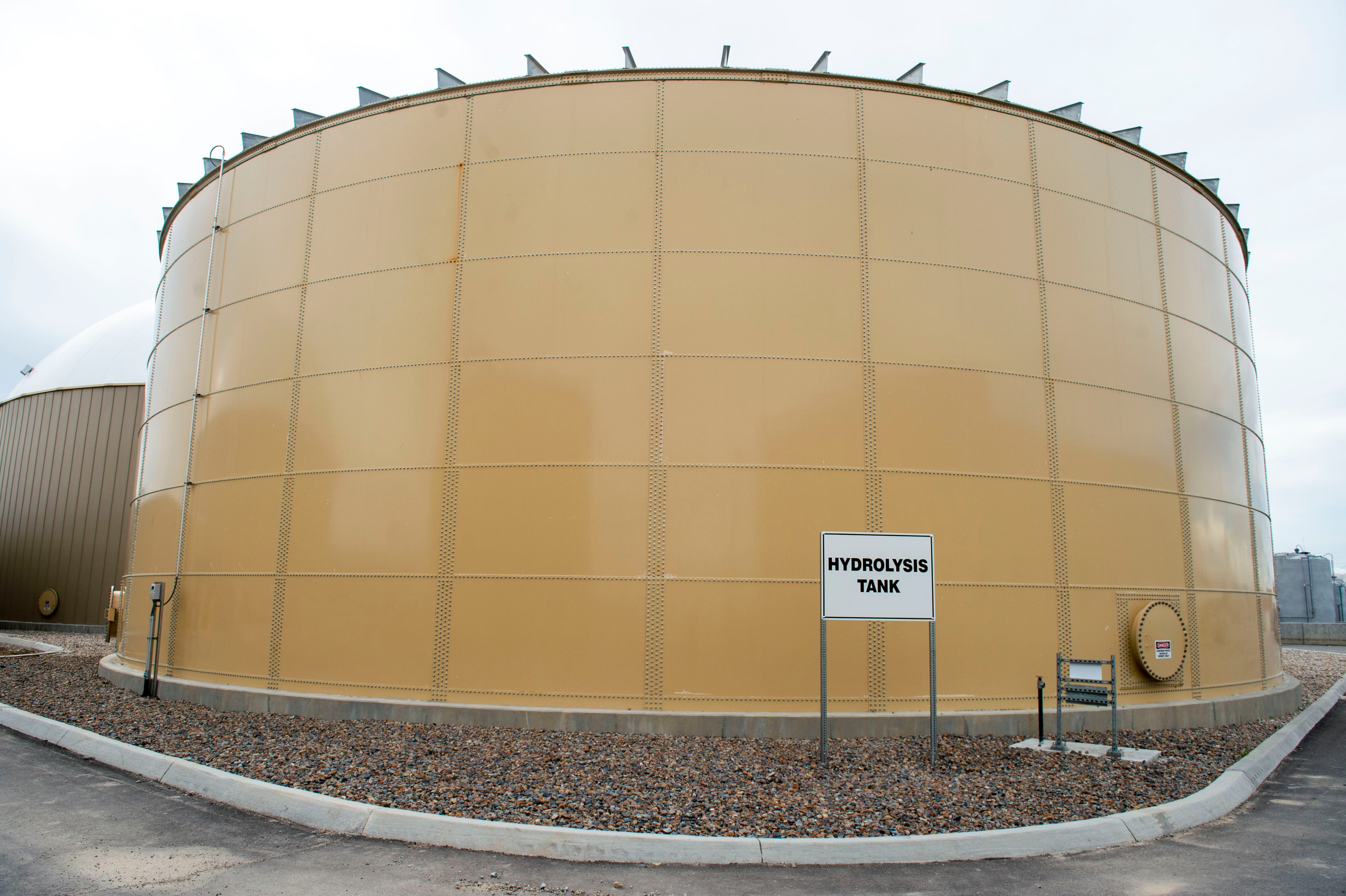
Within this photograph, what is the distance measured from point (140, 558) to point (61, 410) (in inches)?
668

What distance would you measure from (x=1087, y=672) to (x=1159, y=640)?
202 centimetres

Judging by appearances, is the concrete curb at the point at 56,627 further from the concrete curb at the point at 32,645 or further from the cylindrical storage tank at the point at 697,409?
the cylindrical storage tank at the point at 697,409

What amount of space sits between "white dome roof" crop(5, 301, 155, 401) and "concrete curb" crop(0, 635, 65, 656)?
8167 millimetres

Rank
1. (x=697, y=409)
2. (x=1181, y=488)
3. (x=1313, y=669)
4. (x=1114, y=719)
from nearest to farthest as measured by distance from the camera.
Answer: (x=1114, y=719), (x=697, y=409), (x=1181, y=488), (x=1313, y=669)

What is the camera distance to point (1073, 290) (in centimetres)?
1049

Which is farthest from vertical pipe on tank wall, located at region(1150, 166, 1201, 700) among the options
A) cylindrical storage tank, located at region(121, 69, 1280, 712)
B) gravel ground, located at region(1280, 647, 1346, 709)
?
gravel ground, located at region(1280, 647, 1346, 709)

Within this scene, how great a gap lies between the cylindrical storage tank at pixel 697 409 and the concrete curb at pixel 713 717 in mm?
203

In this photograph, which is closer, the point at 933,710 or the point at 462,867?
the point at 462,867

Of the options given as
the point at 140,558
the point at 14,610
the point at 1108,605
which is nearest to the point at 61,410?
the point at 14,610

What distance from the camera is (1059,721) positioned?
820cm

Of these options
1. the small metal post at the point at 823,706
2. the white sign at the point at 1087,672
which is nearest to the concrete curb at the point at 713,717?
the small metal post at the point at 823,706

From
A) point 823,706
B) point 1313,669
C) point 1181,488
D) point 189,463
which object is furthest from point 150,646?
point 1313,669

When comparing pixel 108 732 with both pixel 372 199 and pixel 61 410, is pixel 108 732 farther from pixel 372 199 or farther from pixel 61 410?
pixel 61 410

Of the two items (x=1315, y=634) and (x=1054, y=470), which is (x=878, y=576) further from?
(x=1315, y=634)
